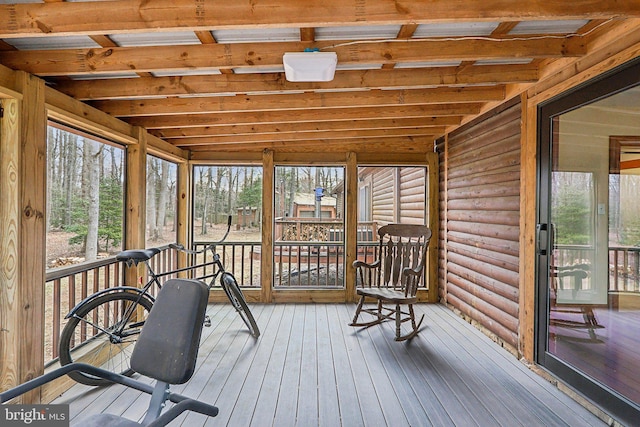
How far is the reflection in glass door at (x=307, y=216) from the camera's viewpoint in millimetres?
4926

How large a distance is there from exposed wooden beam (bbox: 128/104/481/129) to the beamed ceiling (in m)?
0.01

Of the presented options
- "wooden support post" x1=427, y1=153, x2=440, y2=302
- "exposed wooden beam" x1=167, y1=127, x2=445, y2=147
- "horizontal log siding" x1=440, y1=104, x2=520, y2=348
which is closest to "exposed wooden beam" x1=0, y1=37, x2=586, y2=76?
"horizontal log siding" x1=440, y1=104, x2=520, y2=348

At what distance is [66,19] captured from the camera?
5.55 ft

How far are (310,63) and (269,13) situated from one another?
0.44m

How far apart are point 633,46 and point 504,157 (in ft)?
4.58

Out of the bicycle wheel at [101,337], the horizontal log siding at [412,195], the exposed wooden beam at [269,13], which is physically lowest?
the bicycle wheel at [101,337]

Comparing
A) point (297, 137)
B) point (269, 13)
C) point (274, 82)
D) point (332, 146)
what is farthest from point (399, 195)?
point (269, 13)

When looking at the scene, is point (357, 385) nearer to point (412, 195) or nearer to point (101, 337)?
point (101, 337)

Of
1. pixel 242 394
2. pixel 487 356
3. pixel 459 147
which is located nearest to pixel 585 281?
pixel 487 356

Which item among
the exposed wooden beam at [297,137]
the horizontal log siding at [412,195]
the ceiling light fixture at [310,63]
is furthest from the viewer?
the horizontal log siding at [412,195]

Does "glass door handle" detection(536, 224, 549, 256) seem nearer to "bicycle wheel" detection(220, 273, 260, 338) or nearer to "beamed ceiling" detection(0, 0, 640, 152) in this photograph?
"beamed ceiling" detection(0, 0, 640, 152)

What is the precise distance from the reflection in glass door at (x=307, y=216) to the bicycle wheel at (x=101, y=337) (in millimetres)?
2191

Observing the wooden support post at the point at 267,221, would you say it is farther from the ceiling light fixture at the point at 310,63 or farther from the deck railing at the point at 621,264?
the deck railing at the point at 621,264

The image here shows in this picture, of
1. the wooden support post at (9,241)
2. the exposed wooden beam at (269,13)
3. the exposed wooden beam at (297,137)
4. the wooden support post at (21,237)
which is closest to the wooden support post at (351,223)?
the exposed wooden beam at (297,137)
